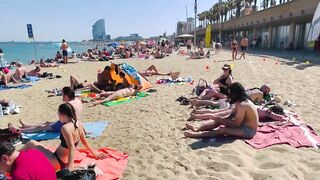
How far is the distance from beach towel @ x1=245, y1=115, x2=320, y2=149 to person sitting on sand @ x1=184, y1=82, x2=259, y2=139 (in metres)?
0.20

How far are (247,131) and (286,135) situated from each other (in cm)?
64

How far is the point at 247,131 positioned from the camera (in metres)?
5.09

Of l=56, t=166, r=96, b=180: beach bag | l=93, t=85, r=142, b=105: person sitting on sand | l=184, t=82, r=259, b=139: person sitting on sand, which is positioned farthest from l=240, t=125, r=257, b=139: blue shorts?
l=93, t=85, r=142, b=105: person sitting on sand

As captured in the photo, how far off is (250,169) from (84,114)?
461 cm

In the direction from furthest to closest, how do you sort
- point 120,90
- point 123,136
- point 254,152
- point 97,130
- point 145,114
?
point 120,90, point 145,114, point 97,130, point 123,136, point 254,152

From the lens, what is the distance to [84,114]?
7.54 metres

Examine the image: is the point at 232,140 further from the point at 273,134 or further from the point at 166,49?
the point at 166,49

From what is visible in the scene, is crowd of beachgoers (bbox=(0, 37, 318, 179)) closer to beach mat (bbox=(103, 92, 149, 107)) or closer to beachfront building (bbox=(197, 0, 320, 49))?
beach mat (bbox=(103, 92, 149, 107))

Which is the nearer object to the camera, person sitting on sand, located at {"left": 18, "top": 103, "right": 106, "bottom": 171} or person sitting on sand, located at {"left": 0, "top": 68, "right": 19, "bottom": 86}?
person sitting on sand, located at {"left": 18, "top": 103, "right": 106, "bottom": 171}

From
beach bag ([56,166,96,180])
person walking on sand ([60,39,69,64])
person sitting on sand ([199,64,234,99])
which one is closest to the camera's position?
beach bag ([56,166,96,180])

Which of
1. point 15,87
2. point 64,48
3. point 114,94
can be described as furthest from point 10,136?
point 64,48

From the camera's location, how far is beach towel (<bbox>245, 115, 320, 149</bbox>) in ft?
15.8

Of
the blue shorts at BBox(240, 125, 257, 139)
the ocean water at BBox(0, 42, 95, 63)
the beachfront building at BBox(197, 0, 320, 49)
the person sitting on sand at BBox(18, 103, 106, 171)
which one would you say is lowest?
the ocean water at BBox(0, 42, 95, 63)

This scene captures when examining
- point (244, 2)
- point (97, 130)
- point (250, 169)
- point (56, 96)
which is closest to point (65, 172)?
point (250, 169)
